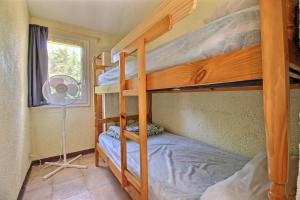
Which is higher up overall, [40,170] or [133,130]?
[133,130]

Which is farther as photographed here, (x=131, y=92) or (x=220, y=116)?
(x=220, y=116)

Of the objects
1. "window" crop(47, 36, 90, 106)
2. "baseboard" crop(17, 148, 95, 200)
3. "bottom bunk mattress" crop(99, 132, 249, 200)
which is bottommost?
"baseboard" crop(17, 148, 95, 200)

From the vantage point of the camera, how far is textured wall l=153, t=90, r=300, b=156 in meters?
1.49

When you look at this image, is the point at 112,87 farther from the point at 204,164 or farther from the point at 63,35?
the point at 63,35

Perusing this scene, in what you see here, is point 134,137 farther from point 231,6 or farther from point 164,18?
point 231,6

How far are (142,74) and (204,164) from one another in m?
0.92

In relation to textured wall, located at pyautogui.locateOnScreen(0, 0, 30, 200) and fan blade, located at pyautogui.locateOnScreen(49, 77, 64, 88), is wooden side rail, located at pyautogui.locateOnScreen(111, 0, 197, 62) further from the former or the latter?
fan blade, located at pyautogui.locateOnScreen(49, 77, 64, 88)

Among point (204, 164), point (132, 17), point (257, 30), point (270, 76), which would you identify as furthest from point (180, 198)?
point (132, 17)

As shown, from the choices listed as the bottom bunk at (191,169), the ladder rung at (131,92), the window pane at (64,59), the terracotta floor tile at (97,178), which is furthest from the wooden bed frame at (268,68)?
the window pane at (64,59)

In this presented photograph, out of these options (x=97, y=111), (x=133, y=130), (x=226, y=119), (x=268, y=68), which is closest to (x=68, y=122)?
(x=97, y=111)

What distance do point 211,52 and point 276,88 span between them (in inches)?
12.5

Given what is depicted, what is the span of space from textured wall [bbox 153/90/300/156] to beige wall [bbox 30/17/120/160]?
1635mm

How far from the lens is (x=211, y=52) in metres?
0.71

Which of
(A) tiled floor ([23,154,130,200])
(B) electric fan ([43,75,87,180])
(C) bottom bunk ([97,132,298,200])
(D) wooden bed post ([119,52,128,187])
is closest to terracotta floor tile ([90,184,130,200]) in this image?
(A) tiled floor ([23,154,130,200])
